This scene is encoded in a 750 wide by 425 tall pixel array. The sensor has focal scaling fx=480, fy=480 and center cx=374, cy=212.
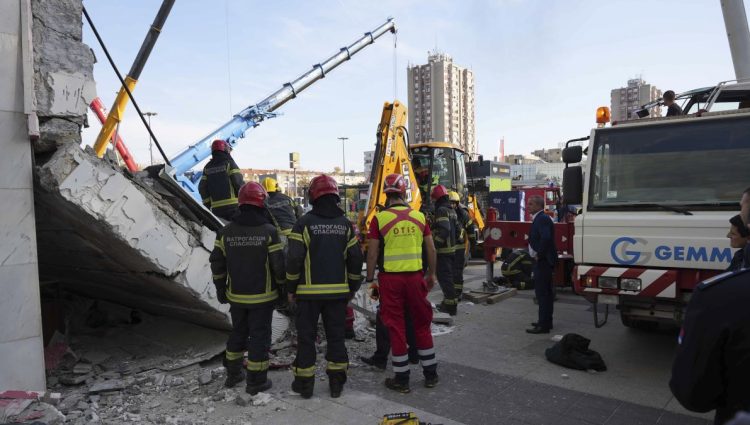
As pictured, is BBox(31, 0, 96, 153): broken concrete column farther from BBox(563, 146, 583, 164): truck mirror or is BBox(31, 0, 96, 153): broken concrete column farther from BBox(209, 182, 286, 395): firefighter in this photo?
BBox(563, 146, 583, 164): truck mirror

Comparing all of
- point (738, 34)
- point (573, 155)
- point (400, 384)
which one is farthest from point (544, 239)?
point (738, 34)

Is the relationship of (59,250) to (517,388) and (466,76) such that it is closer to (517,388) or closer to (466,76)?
(517,388)

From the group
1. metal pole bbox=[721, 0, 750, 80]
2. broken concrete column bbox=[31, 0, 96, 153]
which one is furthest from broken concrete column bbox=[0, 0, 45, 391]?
metal pole bbox=[721, 0, 750, 80]

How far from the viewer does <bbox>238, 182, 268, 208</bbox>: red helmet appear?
4.29 m

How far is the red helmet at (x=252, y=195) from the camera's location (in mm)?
4285

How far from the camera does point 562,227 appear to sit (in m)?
6.39

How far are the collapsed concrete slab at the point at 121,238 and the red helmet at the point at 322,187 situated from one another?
4.45 feet

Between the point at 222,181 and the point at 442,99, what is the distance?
79.7m

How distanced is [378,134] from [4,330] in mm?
5808

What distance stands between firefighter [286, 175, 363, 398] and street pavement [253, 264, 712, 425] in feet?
0.89

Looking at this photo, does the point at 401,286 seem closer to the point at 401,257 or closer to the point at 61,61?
the point at 401,257

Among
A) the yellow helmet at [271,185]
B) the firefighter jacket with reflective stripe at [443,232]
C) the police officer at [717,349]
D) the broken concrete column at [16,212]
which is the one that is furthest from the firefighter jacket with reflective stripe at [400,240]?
the broken concrete column at [16,212]

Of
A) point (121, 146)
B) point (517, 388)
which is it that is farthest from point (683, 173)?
point (121, 146)

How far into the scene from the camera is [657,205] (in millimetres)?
4355
